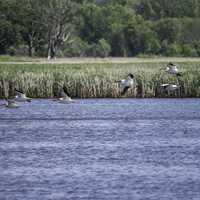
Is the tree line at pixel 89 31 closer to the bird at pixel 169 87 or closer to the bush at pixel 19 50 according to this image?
the bush at pixel 19 50

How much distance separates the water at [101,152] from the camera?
798 inches

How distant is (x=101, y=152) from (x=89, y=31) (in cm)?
9249

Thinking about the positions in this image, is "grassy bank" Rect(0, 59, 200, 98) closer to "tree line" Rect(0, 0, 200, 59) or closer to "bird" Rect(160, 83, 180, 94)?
"bird" Rect(160, 83, 180, 94)

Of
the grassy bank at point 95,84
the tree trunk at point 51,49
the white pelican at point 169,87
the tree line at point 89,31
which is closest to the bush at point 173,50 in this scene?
the tree line at point 89,31

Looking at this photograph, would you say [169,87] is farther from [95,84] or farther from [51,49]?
[51,49]

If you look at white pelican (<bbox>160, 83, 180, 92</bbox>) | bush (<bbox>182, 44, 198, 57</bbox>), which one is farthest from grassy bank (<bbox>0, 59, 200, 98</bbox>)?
bush (<bbox>182, 44, 198, 57</bbox>)

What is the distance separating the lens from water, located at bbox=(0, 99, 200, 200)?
66.5 feet

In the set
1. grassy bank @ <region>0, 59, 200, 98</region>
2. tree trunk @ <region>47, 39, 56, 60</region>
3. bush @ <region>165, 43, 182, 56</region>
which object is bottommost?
bush @ <region>165, 43, 182, 56</region>

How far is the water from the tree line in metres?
51.9

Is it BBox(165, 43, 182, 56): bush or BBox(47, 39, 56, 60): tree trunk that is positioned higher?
BBox(47, 39, 56, 60): tree trunk

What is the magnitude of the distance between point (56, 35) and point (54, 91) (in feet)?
175

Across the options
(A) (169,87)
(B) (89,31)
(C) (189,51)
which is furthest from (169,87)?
(B) (89,31)

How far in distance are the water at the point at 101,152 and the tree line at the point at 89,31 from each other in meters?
51.9

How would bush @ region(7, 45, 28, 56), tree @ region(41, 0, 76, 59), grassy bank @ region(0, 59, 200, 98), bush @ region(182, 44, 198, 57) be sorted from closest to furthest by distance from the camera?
grassy bank @ region(0, 59, 200, 98)
tree @ region(41, 0, 76, 59)
bush @ region(182, 44, 198, 57)
bush @ region(7, 45, 28, 56)
